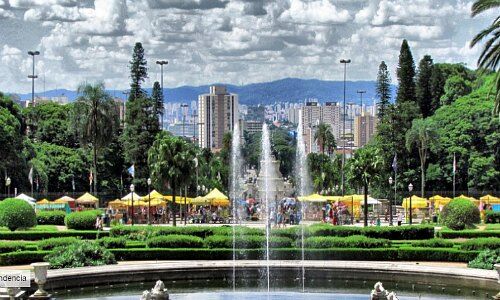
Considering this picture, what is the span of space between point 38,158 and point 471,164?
40815 mm

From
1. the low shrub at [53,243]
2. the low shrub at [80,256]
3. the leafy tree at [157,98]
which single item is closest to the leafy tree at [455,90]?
the leafy tree at [157,98]

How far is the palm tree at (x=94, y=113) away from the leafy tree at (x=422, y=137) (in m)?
28.2

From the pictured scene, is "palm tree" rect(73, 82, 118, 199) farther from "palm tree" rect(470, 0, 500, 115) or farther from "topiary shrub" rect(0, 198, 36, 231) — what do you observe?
"palm tree" rect(470, 0, 500, 115)

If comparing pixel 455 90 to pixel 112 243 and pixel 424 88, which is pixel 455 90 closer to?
pixel 424 88

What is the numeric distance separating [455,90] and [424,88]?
374 inches

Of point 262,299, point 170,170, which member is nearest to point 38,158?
point 170,170

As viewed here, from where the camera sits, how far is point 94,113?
74.7 metres

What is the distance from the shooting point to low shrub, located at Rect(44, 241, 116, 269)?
35.6 metres

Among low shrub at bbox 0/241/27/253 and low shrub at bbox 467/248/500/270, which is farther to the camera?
low shrub at bbox 0/241/27/253

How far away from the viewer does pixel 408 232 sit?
44.5 metres

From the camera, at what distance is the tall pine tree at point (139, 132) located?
92.8 meters

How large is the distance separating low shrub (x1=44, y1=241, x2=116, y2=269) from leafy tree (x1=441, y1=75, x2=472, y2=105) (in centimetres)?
7042

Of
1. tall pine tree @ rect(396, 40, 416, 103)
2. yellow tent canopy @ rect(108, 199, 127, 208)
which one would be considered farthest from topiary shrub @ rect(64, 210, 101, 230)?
tall pine tree @ rect(396, 40, 416, 103)

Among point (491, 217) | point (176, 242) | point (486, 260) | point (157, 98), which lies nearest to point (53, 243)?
point (176, 242)
